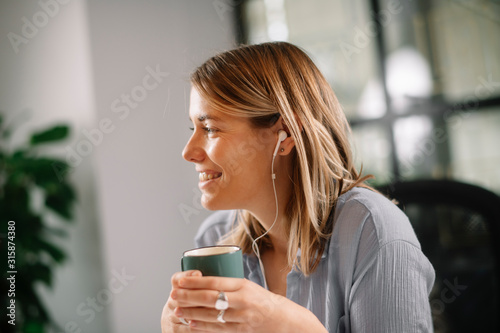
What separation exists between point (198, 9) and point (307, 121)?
7.20ft

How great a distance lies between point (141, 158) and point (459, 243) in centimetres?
170

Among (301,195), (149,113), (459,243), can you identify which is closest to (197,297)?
(301,195)

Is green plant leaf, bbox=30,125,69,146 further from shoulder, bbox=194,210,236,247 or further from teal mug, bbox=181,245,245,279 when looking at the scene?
teal mug, bbox=181,245,245,279

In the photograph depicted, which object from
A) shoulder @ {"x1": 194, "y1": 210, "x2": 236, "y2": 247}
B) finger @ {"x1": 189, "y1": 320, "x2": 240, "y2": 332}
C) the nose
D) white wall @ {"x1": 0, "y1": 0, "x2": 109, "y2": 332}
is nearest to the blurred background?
white wall @ {"x1": 0, "y1": 0, "x2": 109, "y2": 332}

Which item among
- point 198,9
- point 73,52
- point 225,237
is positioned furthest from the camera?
point 198,9

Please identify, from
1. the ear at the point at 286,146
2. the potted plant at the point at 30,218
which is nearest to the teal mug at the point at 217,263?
the ear at the point at 286,146

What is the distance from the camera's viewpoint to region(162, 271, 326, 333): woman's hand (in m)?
0.67

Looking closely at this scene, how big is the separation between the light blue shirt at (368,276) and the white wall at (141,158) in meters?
1.48

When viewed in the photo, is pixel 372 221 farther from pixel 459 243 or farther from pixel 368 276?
pixel 459 243

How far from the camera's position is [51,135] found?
2.05m

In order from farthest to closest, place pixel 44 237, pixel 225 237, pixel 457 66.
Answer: pixel 457 66, pixel 44 237, pixel 225 237

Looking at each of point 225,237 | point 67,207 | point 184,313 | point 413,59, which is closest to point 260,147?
point 225,237

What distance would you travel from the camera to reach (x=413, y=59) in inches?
107

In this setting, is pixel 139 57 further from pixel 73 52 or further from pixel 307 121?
pixel 307 121
